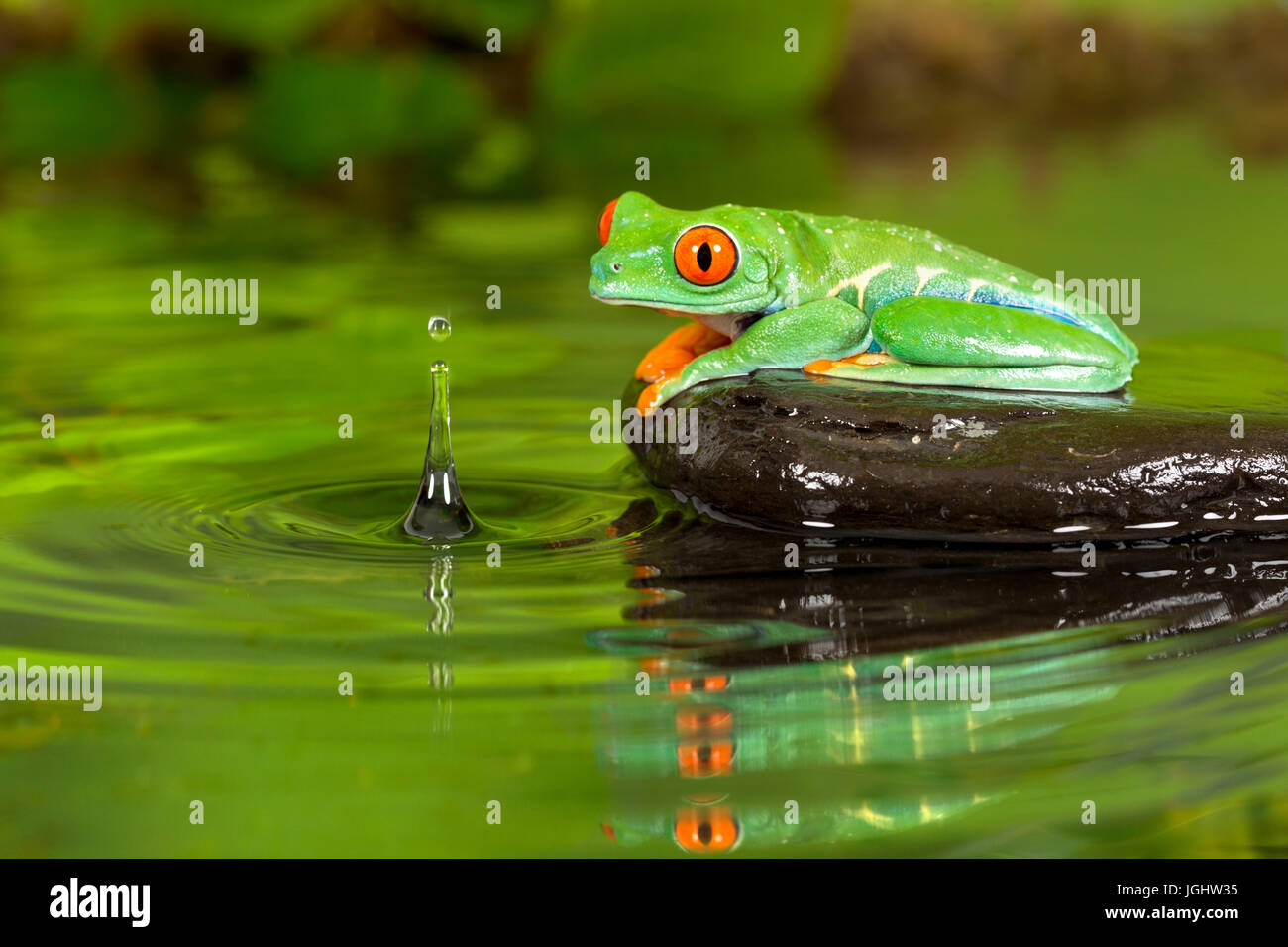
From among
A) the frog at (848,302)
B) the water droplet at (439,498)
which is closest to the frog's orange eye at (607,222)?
the frog at (848,302)

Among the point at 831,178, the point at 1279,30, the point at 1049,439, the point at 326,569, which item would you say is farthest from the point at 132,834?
the point at 1279,30

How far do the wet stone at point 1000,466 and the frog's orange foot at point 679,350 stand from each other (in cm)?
53

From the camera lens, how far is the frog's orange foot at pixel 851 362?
13.5 ft

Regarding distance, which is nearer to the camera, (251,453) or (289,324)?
(251,453)

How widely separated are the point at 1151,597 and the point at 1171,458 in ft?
1.59

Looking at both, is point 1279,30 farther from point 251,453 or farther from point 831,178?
point 251,453

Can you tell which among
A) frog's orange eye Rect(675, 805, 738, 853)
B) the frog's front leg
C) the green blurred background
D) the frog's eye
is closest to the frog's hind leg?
the frog's front leg

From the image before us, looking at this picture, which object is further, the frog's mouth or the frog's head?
the frog's mouth

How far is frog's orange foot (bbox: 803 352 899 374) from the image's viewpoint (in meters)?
4.12

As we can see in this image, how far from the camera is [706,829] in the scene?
241 centimetres

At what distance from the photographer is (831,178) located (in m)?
11.5

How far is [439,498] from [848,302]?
1.21 meters

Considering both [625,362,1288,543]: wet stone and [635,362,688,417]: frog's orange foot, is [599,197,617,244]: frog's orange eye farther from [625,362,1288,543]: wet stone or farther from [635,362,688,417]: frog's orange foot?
[625,362,1288,543]: wet stone

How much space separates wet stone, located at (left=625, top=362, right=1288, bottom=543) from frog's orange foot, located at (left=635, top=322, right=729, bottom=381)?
20.7 inches
